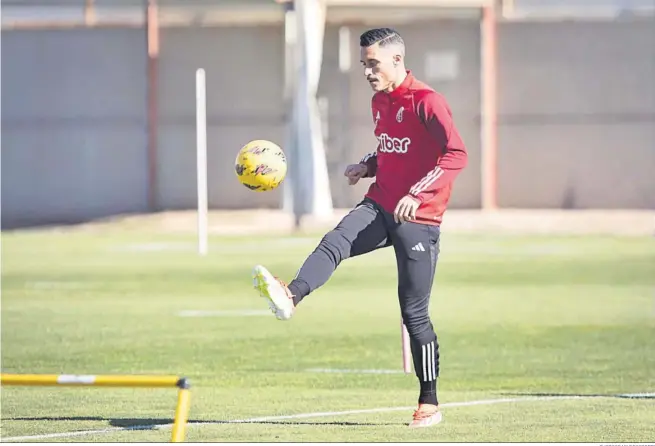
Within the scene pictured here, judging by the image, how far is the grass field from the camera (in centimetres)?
1022

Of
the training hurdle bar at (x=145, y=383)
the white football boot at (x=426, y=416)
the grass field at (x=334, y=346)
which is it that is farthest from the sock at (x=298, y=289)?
the training hurdle bar at (x=145, y=383)

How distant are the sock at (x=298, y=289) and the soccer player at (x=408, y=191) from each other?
15 centimetres

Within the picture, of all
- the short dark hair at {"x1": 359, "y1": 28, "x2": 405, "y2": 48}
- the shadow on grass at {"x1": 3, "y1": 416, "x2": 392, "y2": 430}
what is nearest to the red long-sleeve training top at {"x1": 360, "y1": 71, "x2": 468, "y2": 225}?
the short dark hair at {"x1": 359, "y1": 28, "x2": 405, "y2": 48}

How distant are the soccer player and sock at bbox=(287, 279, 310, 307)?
0.15 m

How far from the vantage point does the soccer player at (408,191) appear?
32.0 ft

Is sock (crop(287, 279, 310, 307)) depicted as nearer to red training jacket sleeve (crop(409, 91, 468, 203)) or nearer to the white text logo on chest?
red training jacket sleeve (crop(409, 91, 468, 203))

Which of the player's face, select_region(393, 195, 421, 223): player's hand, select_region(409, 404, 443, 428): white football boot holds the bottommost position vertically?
select_region(409, 404, 443, 428): white football boot

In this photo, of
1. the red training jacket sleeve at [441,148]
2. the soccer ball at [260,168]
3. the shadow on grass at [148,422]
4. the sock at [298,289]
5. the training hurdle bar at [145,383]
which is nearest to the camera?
the training hurdle bar at [145,383]

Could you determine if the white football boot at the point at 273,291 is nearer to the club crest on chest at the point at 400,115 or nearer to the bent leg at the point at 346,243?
the bent leg at the point at 346,243

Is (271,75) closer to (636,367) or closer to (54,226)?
(54,226)

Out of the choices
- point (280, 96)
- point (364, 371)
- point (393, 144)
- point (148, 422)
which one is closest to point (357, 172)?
point (393, 144)

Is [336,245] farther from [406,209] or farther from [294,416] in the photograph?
[294,416]

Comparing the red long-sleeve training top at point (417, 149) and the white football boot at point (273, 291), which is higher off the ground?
the red long-sleeve training top at point (417, 149)

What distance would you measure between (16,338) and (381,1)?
94.5ft
